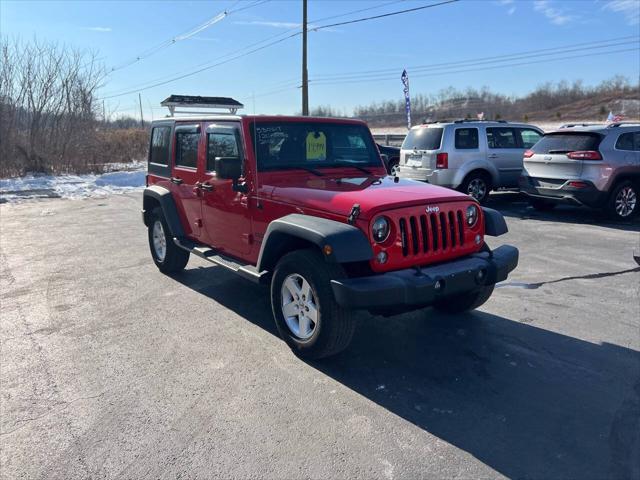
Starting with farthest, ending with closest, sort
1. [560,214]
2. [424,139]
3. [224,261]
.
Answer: [424,139] < [560,214] < [224,261]

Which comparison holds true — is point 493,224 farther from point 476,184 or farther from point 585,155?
point 476,184

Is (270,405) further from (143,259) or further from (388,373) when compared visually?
(143,259)

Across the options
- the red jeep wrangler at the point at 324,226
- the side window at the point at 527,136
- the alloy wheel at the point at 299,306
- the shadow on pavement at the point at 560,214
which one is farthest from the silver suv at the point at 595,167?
the alloy wheel at the point at 299,306

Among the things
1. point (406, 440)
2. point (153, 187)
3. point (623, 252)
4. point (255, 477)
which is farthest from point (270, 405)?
point (623, 252)

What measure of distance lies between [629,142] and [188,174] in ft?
27.0

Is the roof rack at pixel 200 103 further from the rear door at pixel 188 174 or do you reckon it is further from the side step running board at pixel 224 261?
the side step running board at pixel 224 261

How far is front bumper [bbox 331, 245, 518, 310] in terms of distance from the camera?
341 centimetres

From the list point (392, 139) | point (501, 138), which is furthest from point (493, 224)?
point (392, 139)

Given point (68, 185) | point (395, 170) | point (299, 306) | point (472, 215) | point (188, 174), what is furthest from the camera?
point (68, 185)

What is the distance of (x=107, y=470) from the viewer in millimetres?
2777

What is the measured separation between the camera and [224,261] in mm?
5062

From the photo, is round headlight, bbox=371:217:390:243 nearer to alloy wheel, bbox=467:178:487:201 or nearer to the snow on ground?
alloy wheel, bbox=467:178:487:201

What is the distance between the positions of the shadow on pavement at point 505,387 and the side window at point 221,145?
1624 millimetres

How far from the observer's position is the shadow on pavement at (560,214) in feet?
31.1
